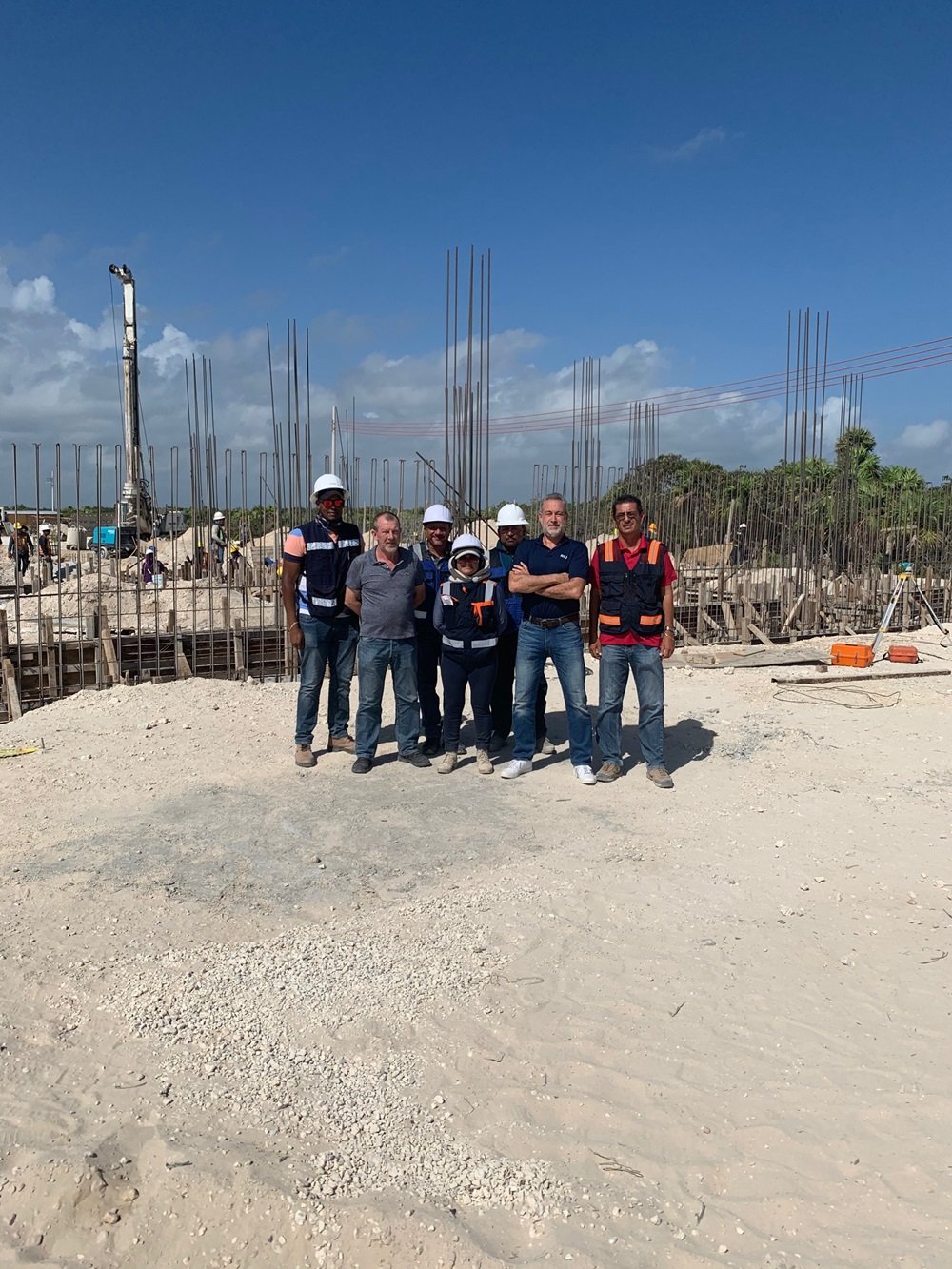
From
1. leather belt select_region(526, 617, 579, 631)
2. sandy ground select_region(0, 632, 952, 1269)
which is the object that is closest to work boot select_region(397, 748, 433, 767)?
sandy ground select_region(0, 632, 952, 1269)

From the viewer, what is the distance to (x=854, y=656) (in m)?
9.78

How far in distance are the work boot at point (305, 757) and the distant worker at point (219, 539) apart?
6.27 metres

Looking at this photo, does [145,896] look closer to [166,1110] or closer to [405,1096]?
[166,1110]

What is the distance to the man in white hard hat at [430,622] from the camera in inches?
229

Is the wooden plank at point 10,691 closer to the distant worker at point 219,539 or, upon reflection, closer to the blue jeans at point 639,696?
the distant worker at point 219,539

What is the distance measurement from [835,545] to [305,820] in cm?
1216

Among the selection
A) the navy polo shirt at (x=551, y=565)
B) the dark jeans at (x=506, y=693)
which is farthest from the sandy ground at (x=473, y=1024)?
the navy polo shirt at (x=551, y=565)

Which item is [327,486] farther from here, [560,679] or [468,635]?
[560,679]

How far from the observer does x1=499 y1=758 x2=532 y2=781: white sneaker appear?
220 inches

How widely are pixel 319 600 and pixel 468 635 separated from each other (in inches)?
41.1

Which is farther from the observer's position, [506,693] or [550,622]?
[506,693]

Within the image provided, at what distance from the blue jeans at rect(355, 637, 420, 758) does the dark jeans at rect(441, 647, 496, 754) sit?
236mm

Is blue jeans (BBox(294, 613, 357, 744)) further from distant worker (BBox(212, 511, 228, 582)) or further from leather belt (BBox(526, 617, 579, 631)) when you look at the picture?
distant worker (BBox(212, 511, 228, 582))

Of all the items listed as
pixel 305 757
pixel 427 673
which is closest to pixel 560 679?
pixel 427 673
